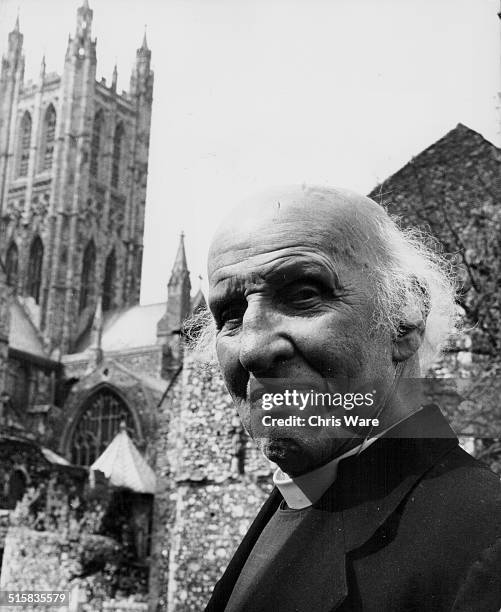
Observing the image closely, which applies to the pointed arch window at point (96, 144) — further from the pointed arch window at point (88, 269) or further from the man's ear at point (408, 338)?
the man's ear at point (408, 338)

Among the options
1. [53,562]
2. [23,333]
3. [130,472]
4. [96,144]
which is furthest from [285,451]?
[23,333]

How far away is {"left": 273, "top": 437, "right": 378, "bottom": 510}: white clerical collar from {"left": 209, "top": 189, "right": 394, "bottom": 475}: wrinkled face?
14mm

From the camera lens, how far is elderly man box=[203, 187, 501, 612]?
3.13 ft

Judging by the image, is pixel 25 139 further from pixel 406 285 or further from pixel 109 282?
pixel 406 285

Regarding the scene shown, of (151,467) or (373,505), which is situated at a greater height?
(151,467)

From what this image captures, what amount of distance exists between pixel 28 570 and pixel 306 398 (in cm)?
621

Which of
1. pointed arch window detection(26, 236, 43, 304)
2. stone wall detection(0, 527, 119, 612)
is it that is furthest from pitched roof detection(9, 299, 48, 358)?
stone wall detection(0, 527, 119, 612)

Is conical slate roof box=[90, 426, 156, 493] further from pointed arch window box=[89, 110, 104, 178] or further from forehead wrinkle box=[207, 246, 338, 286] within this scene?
forehead wrinkle box=[207, 246, 338, 286]

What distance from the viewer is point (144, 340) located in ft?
73.9

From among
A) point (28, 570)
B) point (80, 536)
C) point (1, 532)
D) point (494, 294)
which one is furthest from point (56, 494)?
point (494, 294)

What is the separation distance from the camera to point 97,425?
75.8ft

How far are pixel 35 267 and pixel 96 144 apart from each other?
32.6 ft

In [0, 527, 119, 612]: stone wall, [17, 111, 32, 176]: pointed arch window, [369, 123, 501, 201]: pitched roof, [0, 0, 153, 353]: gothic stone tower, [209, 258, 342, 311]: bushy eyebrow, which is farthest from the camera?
[17, 111, 32, 176]: pointed arch window

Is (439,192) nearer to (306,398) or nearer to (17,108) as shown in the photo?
(306,398)
